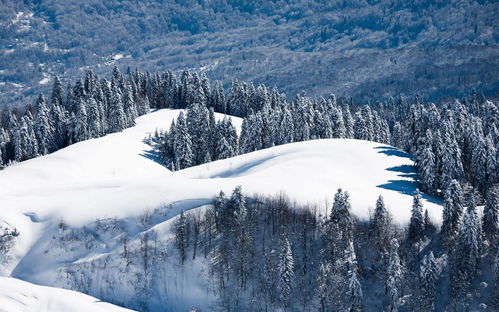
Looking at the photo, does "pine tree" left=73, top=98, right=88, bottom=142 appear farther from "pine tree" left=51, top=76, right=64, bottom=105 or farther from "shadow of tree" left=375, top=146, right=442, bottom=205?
"shadow of tree" left=375, top=146, right=442, bottom=205

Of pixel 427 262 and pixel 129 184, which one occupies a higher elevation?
pixel 129 184

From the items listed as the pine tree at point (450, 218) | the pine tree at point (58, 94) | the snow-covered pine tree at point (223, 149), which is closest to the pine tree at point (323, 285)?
the pine tree at point (450, 218)

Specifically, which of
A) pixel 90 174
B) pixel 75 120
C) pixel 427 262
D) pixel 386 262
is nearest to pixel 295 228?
pixel 386 262

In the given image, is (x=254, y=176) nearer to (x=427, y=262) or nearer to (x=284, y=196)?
(x=284, y=196)

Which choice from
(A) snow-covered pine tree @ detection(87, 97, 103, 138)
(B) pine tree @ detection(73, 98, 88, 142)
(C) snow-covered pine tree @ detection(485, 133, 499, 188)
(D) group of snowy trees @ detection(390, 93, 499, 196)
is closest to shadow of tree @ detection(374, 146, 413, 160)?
(D) group of snowy trees @ detection(390, 93, 499, 196)

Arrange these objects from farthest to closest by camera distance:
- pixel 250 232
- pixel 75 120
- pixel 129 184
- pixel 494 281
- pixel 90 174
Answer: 1. pixel 75 120
2. pixel 90 174
3. pixel 129 184
4. pixel 250 232
5. pixel 494 281

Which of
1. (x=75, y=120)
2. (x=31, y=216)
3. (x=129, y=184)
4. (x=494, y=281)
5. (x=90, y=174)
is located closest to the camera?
(x=494, y=281)

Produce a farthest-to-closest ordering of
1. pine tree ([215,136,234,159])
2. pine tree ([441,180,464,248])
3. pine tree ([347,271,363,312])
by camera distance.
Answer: pine tree ([215,136,234,159]), pine tree ([441,180,464,248]), pine tree ([347,271,363,312])
